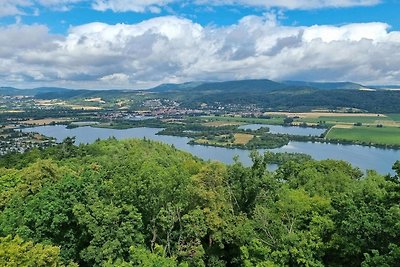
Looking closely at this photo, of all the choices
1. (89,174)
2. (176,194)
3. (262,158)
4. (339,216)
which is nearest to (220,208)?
(176,194)

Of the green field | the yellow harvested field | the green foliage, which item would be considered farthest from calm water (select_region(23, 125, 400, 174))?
the green foliage

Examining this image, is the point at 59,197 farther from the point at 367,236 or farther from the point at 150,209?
the point at 367,236

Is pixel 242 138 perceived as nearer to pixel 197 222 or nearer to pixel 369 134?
pixel 369 134

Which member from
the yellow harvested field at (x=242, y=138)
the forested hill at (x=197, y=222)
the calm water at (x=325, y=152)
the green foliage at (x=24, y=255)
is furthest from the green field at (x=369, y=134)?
the green foliage at (x=24, y=255)

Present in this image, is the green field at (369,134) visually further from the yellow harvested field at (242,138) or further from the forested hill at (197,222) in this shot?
the forested hill at (197,222)

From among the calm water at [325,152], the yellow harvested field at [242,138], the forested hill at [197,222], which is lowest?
the calm water at [325,152]

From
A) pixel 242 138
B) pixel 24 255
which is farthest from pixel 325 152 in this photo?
pixel 24 255
